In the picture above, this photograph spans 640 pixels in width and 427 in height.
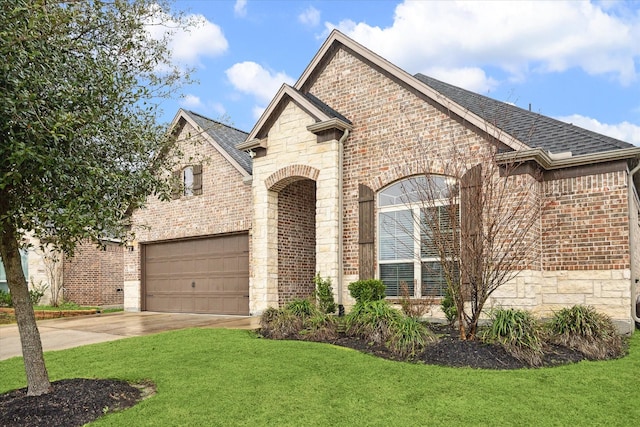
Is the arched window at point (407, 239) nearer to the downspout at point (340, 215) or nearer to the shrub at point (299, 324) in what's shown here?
the downspout at point (340, 215)

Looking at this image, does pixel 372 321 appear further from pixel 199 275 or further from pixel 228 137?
pixel 228 137

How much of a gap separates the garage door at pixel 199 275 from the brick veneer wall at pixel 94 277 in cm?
495

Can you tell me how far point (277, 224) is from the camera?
13172 millimetres

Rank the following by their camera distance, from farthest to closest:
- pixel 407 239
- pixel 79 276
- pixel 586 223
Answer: pixel 79 276
pixel 407 239
pixel 586 223

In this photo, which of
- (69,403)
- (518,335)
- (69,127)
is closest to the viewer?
(69,127)

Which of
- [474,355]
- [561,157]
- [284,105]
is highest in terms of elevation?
[284,105]

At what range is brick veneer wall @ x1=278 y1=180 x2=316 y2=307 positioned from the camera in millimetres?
13359

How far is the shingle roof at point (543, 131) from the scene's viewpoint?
9961 mm

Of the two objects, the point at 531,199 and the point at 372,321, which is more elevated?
the point at 531,199

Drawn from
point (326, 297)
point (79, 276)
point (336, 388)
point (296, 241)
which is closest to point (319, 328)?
point (326, 297)

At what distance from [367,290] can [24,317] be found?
22.3 ft

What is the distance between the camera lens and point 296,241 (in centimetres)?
1391

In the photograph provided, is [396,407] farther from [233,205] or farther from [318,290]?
[233,205]

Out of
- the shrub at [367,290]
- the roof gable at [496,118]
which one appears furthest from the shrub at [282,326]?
Result: the roof gable at [496,118]
